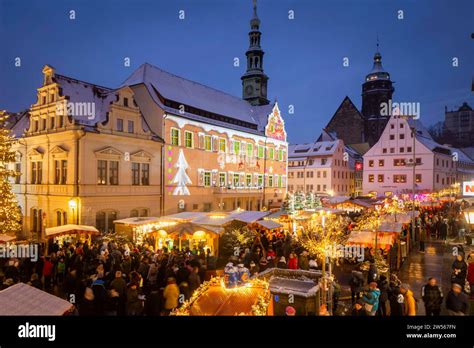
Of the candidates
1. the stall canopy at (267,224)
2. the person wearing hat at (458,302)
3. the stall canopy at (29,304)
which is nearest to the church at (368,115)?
the stall canopy at (267,224)

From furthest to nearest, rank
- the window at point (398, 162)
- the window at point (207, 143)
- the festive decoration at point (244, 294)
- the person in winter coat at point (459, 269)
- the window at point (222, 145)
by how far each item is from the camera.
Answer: the window at point (398, 162) < the window at point (222, 145) < the window at point (207, 143) < the person in winter coat at point (459, 269) < the festive decoration at point (244, 294)

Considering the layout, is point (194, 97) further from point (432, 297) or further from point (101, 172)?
point (432, 297)

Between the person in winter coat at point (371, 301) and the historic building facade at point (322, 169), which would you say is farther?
the historic building facade at point (322, 169)

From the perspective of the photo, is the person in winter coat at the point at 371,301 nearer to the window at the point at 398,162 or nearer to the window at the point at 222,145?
the window at the point at 222,145

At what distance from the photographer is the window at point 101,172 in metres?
22.8

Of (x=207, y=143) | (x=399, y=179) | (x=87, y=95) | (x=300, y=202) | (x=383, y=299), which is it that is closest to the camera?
(x=383, y=299)

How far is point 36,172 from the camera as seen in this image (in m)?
25.2

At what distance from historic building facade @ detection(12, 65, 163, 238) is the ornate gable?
60.8ft

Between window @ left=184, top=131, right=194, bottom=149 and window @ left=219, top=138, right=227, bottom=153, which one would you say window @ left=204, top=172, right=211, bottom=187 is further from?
window @ left=184, top=131, right=194, bottom=149

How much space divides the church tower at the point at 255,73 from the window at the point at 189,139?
19.9 meters

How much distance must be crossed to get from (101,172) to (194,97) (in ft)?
47.8

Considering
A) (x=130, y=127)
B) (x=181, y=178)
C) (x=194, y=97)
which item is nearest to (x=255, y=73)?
(x=194, y=97)

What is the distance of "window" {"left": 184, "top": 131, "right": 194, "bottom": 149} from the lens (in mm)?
29969

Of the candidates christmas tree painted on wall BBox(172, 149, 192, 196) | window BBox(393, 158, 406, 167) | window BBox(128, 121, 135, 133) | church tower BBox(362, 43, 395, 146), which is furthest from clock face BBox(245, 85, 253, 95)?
church tower BBox(362, 43, 395, 146)
